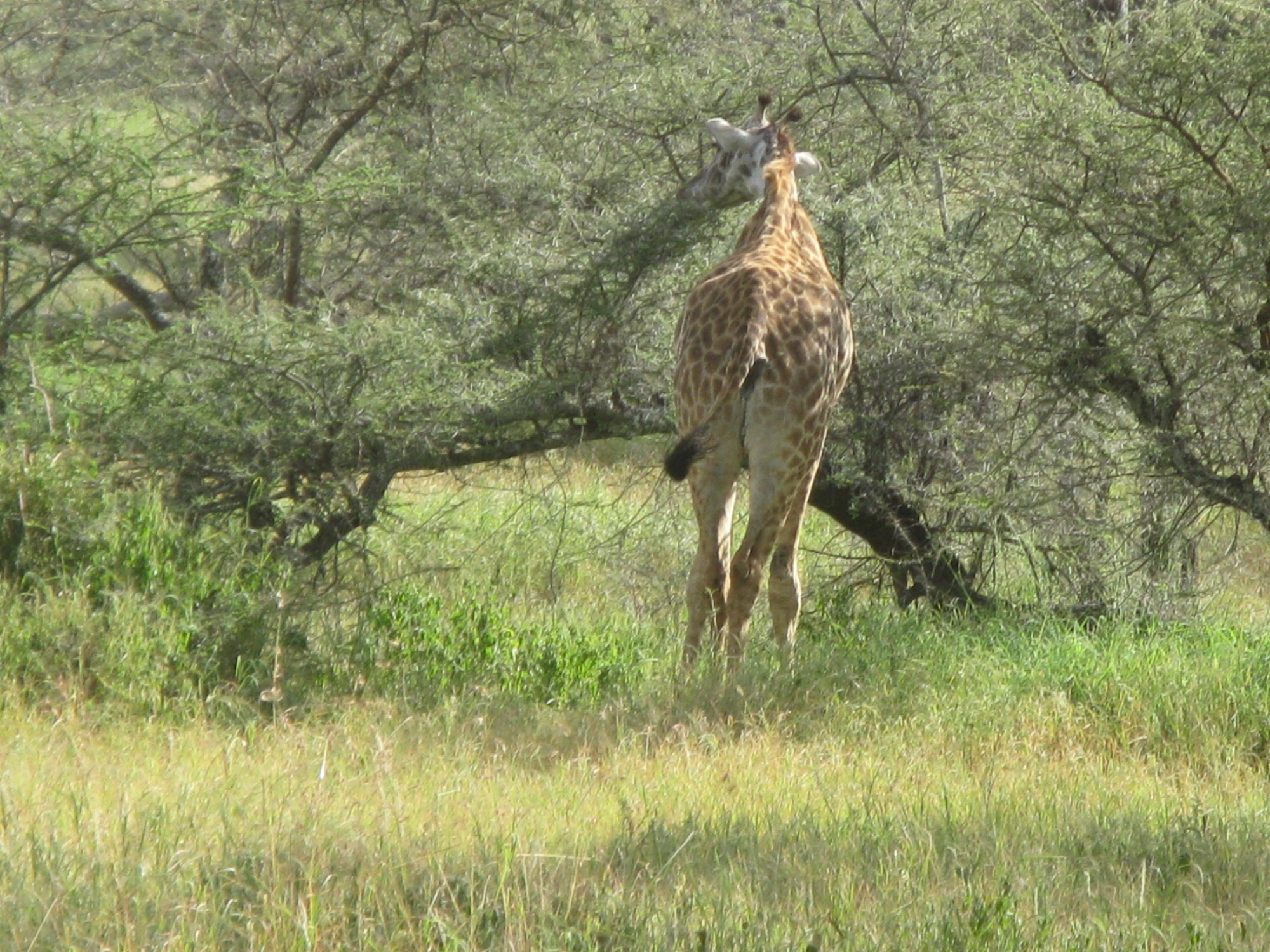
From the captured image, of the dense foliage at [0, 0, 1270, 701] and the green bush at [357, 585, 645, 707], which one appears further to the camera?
the dense foliage at [0, 0, 1270, 701]

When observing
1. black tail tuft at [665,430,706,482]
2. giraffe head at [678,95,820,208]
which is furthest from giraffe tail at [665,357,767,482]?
giraffe head at [678,95,820,208]

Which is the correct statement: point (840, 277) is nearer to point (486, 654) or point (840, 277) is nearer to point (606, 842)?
point (486, 654)

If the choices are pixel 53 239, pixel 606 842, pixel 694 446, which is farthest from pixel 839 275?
pixel 606 842

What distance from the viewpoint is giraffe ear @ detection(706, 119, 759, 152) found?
793 cm

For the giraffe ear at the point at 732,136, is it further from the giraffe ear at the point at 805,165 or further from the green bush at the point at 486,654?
the green bush at the point at 486,654

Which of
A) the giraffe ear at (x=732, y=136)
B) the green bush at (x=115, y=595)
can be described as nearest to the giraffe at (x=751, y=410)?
the giraffe ear at (x=732, y=136)

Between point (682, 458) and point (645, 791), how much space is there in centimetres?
163

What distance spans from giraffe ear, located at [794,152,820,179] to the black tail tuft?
93.5 inches

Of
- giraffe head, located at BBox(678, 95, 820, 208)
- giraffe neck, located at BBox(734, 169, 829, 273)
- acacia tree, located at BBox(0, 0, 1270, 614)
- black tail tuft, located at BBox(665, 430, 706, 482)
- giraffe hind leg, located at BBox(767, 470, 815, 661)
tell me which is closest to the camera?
black tail tuft, located at BBox(665, 430, 706, 482)

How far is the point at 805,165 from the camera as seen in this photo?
318 inches

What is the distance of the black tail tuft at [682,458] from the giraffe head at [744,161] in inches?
83.9

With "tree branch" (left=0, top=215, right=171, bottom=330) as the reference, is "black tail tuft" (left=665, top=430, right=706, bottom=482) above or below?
below

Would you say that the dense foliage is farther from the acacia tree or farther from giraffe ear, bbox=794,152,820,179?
giraffe ear, bbox=794,152,820,179

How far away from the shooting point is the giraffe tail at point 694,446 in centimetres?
602
